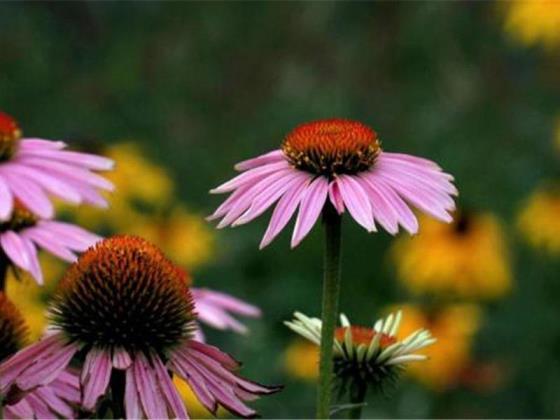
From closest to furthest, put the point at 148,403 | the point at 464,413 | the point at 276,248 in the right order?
1. the point at 148,403
2. the point at 464,413
3. the point at 276,248

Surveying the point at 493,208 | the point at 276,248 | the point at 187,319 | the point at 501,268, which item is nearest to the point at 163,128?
the point at 276,248

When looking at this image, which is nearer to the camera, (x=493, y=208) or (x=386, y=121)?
(x=493, y=208)

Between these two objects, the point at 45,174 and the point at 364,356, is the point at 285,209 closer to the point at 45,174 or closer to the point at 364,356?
the point at 364,356

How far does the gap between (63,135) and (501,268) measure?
1.45 metres

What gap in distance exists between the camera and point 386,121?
4355 millimetres

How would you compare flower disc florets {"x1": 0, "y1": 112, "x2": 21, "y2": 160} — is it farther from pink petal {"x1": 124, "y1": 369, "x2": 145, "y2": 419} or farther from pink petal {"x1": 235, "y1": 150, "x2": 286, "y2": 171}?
pink petal {"x1": 124, "y1": 369, "x2": 145, "y2": 419}

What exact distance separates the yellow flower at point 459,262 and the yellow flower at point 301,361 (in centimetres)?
28

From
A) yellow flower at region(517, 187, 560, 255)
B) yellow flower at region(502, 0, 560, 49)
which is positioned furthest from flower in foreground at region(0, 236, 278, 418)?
yellow flower at region(502, 0, 560, 49)

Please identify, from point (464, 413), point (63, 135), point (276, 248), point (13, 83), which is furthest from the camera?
point (13, 83)

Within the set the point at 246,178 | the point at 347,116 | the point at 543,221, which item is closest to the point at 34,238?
the point at 246,178

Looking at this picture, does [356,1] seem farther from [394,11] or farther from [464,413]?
[464,413]

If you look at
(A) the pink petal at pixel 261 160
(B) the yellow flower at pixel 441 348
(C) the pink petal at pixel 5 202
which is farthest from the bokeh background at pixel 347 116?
(A) the pink petal at pixel 261 160

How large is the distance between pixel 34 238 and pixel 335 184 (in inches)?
13.1

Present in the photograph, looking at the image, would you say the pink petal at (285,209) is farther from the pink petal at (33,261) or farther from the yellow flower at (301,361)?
the yellow flower at (301,361)
